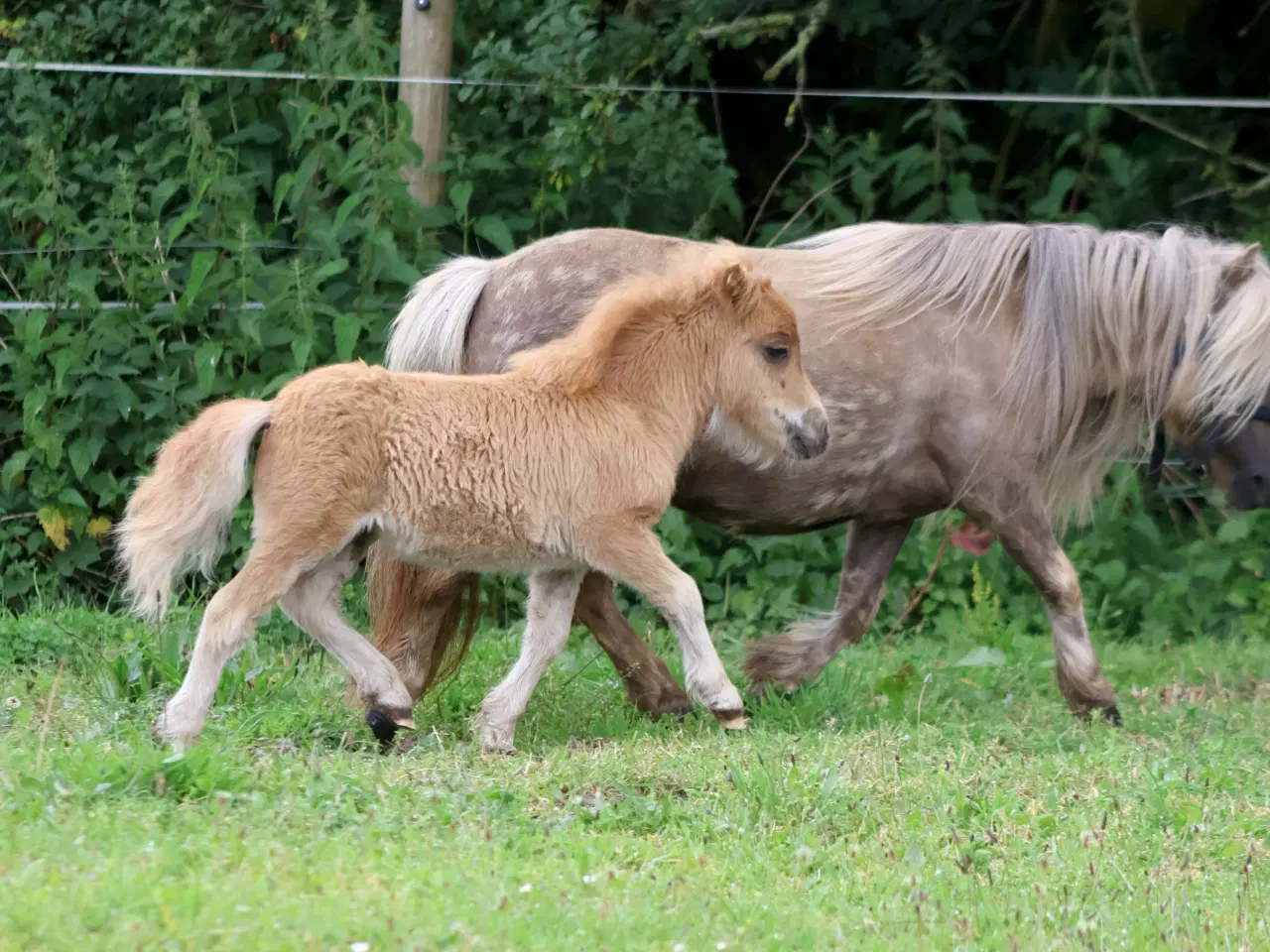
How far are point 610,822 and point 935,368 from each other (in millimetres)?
2443

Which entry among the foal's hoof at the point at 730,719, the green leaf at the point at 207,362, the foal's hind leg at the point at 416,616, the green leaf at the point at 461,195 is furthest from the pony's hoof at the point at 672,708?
the green leaf at the point at 461,195

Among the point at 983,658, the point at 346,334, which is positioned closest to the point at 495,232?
the point at 346,334

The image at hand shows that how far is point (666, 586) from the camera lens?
16.3 ft

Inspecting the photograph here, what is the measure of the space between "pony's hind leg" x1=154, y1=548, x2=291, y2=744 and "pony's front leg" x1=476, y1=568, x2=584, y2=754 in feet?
2.75

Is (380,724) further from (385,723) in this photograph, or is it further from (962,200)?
(962,200)

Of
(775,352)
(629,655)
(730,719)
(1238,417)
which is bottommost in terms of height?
(629,655)

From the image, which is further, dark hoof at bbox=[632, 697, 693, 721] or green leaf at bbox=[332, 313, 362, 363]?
green leaf at bbox=[332, 313, 362, 363]

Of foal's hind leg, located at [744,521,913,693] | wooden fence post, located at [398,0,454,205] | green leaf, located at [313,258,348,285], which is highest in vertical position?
wooden fence post, located at [398,0,454,205]

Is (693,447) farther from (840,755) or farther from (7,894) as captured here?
(7,894)

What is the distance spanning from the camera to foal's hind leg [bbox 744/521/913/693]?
20.2 feet

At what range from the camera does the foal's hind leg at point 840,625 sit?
6145 millimetres

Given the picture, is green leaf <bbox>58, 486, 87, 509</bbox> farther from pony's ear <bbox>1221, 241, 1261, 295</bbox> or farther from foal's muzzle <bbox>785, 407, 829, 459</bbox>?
pony's ear <bbox>1221, 241, 1261, 295</bbox>

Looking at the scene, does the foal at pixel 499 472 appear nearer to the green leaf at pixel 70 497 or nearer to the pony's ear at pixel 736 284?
the pony's ear at pixel 736 284

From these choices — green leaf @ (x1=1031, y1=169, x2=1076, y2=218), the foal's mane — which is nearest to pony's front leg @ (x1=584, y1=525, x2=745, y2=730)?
the foal's mane
